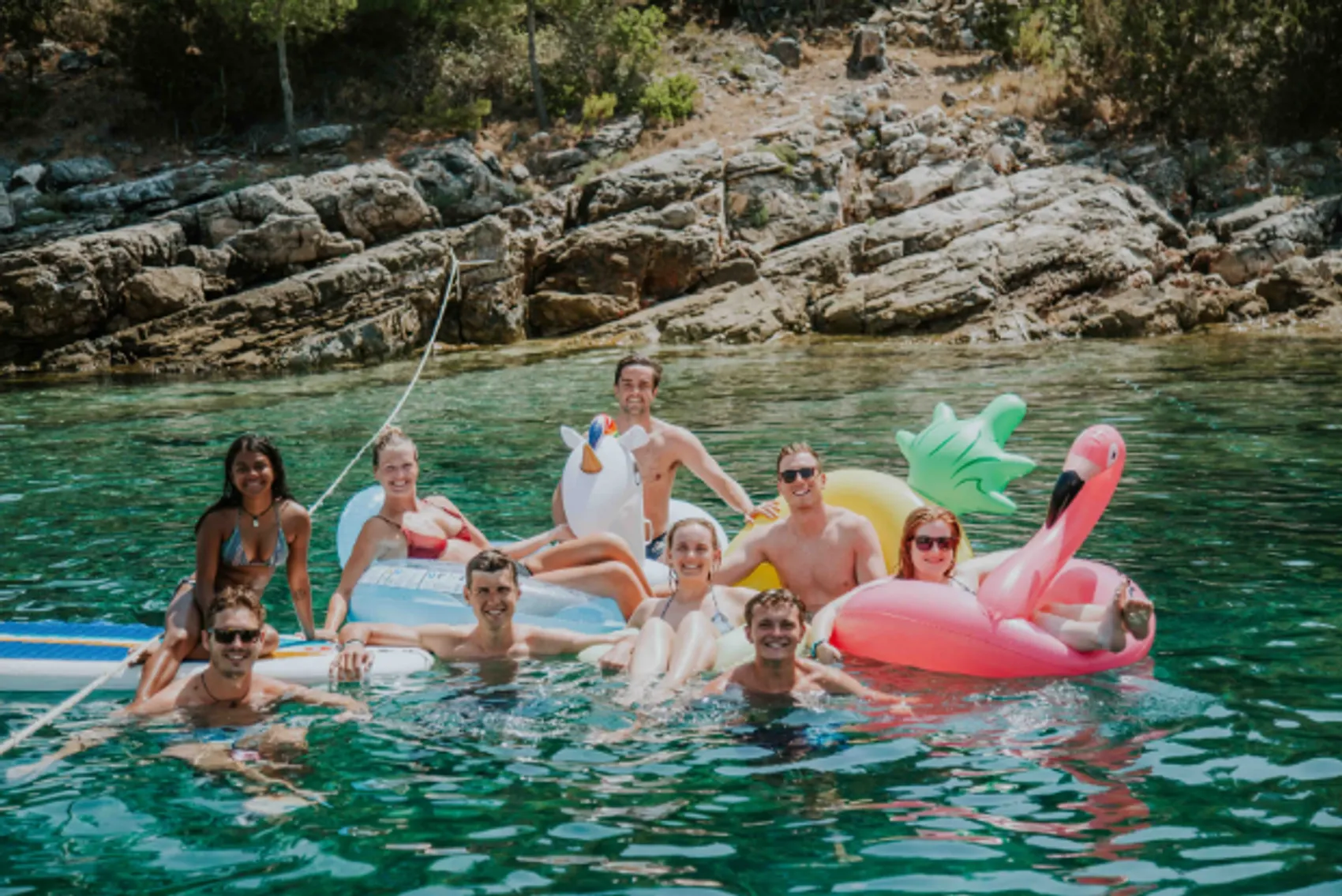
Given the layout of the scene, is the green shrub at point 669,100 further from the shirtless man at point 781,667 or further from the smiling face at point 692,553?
the shirtless man at point 781,667

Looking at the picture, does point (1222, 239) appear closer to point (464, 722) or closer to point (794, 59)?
point (794, 59)

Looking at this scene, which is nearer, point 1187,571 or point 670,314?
point 1187,571

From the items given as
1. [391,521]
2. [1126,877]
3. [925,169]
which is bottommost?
[1126,877]

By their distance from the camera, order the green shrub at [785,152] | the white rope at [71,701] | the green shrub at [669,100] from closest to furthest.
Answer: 1. the white rope at [71,701]
2. the green shrub at [785,152]
3. the green shrub at [669,100]

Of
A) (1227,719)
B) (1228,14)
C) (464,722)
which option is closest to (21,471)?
(464,722)

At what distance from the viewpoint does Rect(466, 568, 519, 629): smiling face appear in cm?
676

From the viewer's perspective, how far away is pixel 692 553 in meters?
6.96

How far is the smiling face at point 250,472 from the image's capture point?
255 inches

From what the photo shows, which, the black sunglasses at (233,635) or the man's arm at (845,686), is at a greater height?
the black sunglasses at (233,635)

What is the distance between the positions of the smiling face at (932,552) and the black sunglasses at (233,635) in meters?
3.28

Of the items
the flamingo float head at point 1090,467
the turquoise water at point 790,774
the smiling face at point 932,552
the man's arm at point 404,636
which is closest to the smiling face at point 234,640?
the turquoise water at point 790,774

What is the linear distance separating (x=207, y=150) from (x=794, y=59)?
13925mm

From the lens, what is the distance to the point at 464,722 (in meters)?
6.04

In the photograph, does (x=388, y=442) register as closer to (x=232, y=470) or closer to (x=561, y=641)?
(x=232, y=470)
